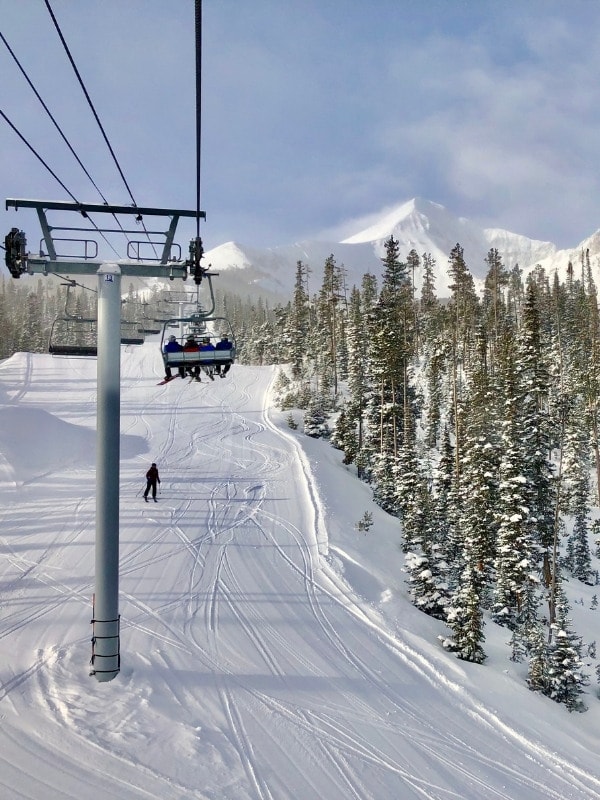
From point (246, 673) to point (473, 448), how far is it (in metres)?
25.9

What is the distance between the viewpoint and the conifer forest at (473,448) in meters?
16.3

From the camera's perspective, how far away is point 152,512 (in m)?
18.7

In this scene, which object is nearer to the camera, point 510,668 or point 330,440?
point 510,668

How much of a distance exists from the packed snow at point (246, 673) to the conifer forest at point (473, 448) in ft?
4.54

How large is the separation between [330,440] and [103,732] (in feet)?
116

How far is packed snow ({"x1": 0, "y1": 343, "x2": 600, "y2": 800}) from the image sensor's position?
6.63m

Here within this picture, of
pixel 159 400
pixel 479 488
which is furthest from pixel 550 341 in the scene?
pixel 159 400

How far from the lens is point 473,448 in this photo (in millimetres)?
32250

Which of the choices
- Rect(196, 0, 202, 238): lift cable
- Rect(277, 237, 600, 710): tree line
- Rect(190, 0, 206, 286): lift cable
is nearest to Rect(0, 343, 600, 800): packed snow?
Rect(277, 237, 600, 710): tree line

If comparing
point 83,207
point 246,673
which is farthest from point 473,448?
point 83,207

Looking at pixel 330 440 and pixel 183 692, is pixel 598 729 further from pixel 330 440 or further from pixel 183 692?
pixel 330 440

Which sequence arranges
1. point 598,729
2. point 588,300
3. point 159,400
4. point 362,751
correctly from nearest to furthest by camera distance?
point 362,751 → point 598,729 → point 159,400 → point 588,300

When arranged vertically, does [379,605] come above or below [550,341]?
below

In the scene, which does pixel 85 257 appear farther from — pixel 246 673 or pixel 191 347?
pixel 246 673
